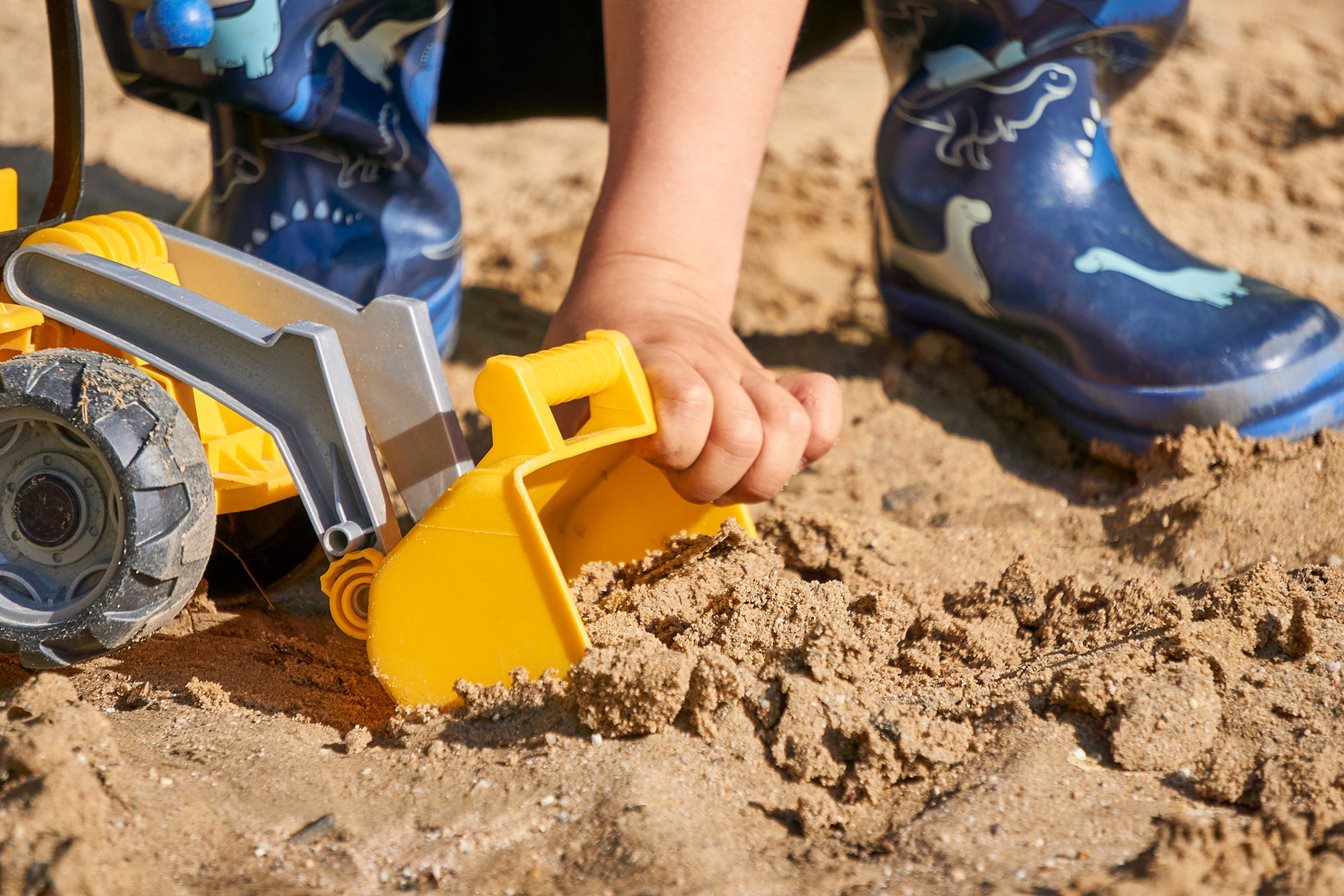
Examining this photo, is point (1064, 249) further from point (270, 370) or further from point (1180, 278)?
point (270, 370)

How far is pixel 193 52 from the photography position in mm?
1309

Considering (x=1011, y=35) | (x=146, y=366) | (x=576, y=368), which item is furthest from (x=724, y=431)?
(x=1011, y=35)

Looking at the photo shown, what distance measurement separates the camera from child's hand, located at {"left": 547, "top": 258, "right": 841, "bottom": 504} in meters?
1.03

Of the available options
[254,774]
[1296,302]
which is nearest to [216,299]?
[254,774]

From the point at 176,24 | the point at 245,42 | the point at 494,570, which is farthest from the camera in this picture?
the point at 245,42

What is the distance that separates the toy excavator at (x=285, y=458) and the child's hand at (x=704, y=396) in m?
0.03

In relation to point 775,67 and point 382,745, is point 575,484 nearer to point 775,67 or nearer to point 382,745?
point 382,745

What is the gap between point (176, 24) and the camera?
3.92 ft

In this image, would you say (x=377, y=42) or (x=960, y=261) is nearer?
(x=377, y=42)

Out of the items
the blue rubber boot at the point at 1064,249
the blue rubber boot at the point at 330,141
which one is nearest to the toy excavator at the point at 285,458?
the blue rubber boot at the point at 330,141

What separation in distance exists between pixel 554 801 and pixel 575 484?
33cm

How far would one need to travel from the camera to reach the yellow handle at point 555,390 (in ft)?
3.07

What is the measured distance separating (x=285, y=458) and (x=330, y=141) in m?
0.68

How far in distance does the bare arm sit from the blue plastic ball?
1.28 feet
